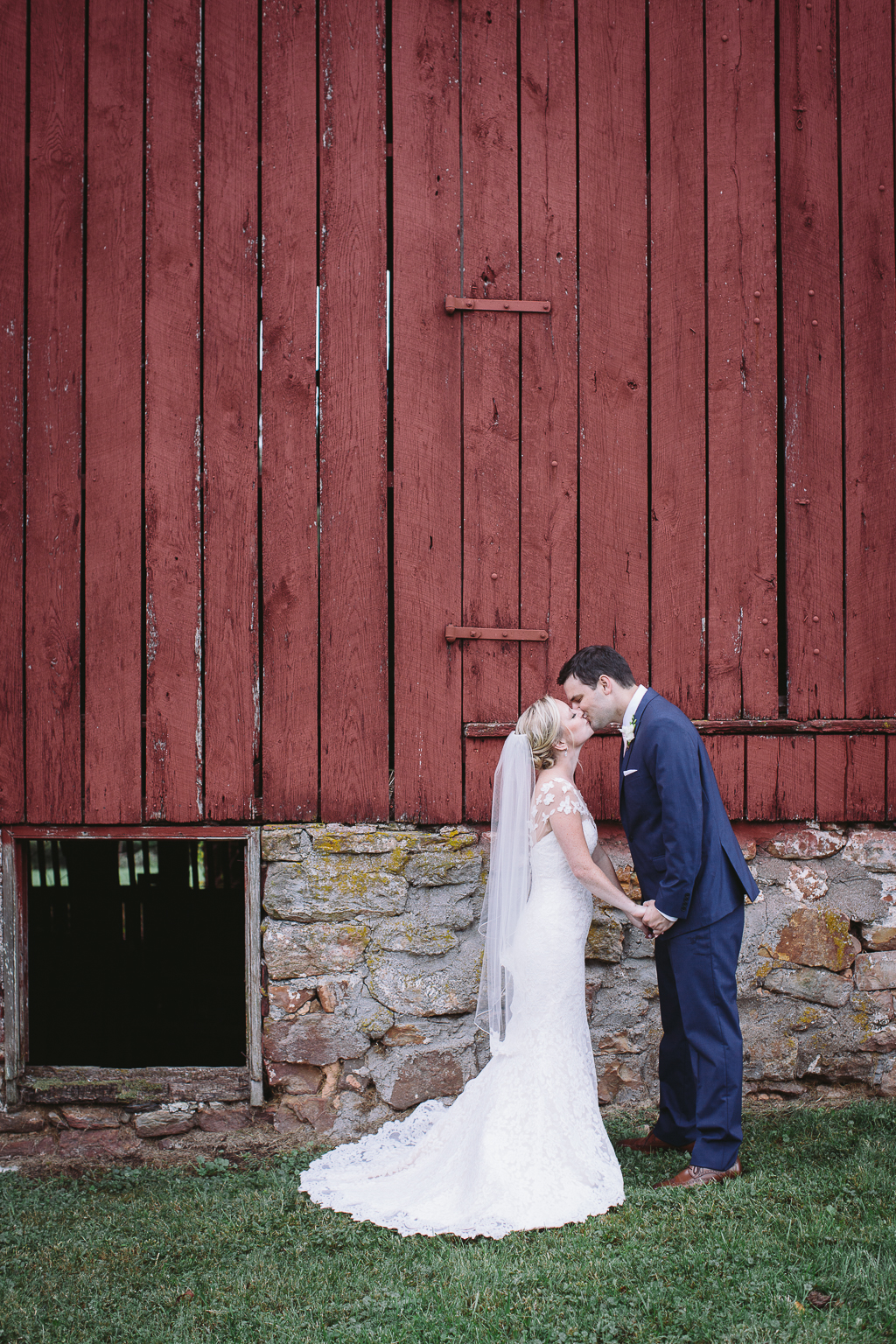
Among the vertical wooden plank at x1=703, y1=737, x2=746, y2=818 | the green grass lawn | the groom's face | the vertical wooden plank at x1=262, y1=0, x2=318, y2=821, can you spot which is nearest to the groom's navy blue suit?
the groom's face

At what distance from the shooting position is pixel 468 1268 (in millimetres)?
2877

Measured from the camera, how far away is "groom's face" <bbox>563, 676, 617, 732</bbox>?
3.76 meters

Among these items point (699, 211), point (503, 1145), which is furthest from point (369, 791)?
point (699, 211)

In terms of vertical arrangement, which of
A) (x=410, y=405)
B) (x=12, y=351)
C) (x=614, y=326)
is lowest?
(x=410, y=405)

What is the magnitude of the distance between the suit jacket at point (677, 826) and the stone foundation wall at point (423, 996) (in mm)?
584

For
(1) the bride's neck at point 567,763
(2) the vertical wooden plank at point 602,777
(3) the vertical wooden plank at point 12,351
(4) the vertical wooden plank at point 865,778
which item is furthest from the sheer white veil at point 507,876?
(3) the vertical wooden plank at point 12,351

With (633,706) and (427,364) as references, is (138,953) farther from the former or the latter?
(427,364)

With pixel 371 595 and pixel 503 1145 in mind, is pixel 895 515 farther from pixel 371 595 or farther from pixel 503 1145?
pixel 503 1145

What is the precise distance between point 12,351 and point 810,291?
3.71 meters

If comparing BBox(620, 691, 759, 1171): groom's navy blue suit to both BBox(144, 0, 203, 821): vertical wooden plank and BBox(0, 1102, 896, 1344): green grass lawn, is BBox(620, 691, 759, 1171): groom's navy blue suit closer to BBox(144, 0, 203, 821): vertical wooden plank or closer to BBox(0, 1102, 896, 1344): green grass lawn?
BBox(0, 1102, 896, 1344): green grass lawn

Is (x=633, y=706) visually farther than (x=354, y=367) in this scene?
No

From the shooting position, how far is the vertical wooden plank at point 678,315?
432 cm

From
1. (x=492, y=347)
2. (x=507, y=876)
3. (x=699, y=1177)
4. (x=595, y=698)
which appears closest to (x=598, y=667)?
(x=595, y=698)

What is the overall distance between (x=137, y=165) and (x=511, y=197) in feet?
5.64
